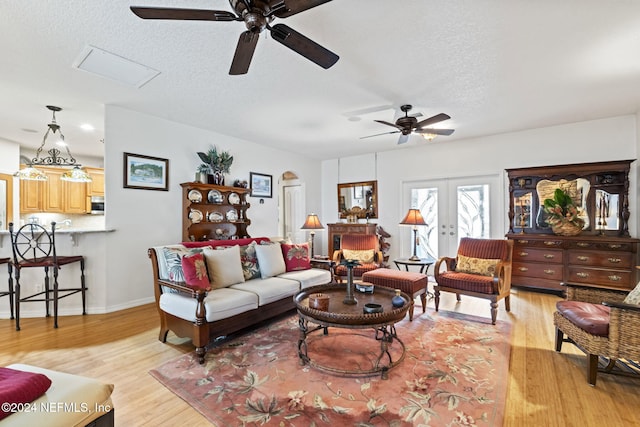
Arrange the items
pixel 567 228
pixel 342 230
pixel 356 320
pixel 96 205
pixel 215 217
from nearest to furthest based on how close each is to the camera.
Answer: pixel 356 320 < pixel 567 228 < pixel 215 217 < pixel 342 230 < pixel 96 205

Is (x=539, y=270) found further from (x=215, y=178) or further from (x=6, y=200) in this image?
(x=6, y=200)

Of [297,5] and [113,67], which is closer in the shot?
[297,5]

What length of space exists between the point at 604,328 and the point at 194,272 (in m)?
3.38

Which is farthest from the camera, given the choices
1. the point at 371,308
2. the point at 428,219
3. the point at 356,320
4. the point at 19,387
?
the point at 428,219

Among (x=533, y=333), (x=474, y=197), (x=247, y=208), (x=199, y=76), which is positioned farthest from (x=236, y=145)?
(x=533, y=333)

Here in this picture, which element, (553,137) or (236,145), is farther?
(236,145)

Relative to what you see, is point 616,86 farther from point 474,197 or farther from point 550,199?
point 474,197

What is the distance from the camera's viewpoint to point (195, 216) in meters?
4.68

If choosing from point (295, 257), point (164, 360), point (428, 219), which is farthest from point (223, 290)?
point (428, 219)

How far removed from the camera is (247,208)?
17.7 feet

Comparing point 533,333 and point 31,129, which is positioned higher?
point 31,129

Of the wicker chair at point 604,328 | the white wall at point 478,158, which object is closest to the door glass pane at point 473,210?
the white wall at point 478,158

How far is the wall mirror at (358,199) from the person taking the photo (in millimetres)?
6742

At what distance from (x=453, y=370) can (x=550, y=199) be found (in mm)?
3915
